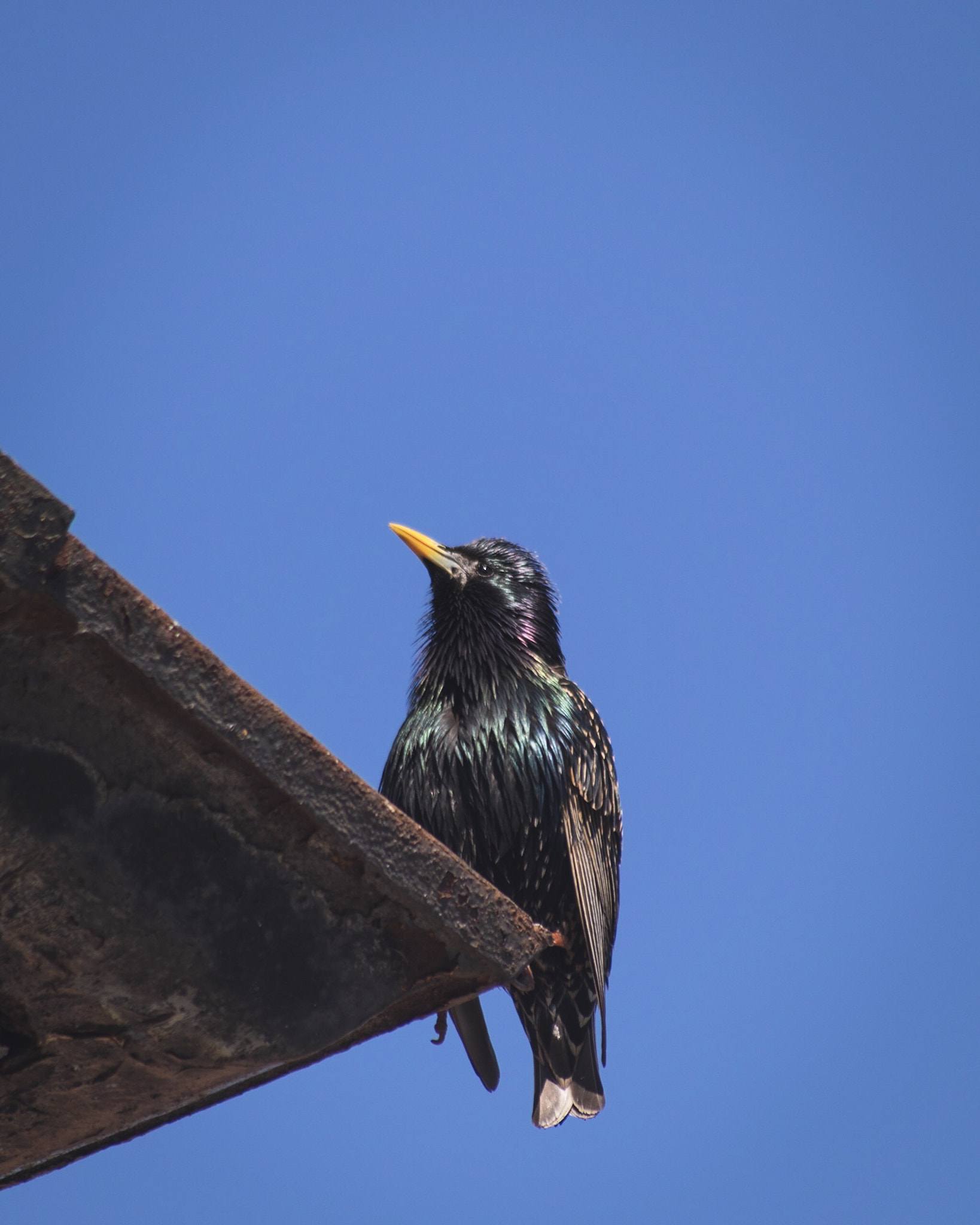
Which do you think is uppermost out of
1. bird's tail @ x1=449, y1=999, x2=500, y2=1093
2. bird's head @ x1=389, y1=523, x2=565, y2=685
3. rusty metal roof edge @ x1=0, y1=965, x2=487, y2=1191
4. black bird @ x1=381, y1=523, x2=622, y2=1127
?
bird's head @ x1=389, y1=523, x2=565, y2=685

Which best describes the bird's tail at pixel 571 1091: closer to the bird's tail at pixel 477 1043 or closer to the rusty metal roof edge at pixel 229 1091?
the bird's tail at pixel 477 1043

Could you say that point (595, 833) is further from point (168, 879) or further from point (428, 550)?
point (168, 879)

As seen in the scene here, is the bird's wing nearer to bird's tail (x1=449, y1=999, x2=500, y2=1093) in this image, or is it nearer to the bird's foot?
bird's tail (x1=449, y1=999, x2=500, y2=1093)

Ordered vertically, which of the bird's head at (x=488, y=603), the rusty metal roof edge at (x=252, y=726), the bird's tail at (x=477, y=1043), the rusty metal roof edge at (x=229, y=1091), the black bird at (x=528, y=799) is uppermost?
the bird's head at (x=488, y=603)

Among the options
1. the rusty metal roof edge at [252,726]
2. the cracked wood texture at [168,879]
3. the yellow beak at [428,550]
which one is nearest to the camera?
the rusty metal roof edge at [252,726]

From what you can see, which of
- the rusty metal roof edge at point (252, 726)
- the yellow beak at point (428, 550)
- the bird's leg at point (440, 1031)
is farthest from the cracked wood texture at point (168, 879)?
the yellow beak at point (428, 550)

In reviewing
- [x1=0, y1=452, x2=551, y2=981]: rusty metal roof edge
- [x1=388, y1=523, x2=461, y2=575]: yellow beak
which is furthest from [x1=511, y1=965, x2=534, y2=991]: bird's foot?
[x1=388, y1=523, x2=461, y2=575]: yellow beak

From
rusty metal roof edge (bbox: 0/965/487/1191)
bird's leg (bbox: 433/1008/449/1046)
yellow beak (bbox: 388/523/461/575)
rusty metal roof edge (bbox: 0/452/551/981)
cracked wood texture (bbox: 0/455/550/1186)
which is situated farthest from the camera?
yellow beak (bbox: 388/523/461/575)
